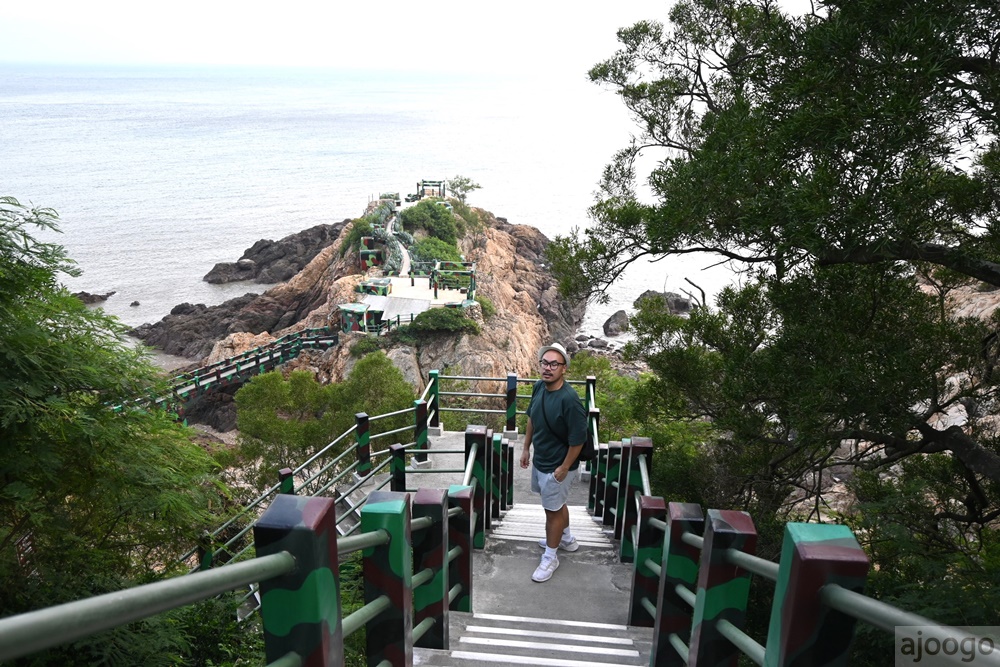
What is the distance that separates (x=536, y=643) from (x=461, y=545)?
79cm

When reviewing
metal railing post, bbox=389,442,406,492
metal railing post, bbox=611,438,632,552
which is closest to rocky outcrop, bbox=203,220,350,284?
metal railing post, bbox=389,442,406,492

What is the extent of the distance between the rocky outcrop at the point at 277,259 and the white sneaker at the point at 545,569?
159ft

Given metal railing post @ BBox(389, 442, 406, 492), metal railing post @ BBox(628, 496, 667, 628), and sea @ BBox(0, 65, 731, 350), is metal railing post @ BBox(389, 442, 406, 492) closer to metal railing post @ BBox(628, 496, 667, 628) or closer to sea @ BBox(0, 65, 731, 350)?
metal railing post @ BBox(628, 496, 667, 628)

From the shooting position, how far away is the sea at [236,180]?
51.2 meters

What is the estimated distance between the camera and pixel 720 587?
2688 millimetres

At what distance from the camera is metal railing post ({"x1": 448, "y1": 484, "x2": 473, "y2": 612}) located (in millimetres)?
4254

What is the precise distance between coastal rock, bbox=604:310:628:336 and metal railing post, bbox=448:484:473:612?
121ft

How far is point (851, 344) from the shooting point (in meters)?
5.64

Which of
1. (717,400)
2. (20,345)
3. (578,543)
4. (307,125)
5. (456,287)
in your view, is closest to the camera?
(20,345)

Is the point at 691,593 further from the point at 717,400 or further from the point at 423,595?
the point at 717,400

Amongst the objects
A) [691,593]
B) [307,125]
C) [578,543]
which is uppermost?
[307,125]

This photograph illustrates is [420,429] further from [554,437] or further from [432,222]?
[432,222]

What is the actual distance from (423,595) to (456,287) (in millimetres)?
30351

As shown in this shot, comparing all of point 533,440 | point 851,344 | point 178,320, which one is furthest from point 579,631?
point 178,320
